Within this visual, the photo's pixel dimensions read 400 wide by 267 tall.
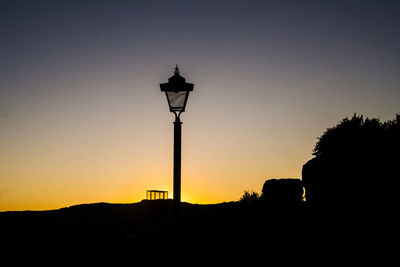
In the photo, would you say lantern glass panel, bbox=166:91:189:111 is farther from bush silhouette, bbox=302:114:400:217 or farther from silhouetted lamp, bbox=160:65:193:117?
bush silhouette, bbox=302:114:400:217

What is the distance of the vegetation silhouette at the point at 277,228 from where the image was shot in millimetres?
7707

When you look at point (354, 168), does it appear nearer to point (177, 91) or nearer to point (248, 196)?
point (248, 196)

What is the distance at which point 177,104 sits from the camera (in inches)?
301

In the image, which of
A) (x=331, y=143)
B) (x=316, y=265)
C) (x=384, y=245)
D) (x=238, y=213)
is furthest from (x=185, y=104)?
(x=331, y=143)

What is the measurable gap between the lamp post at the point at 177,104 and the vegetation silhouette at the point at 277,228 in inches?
24.9

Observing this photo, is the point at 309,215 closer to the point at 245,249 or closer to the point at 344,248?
the point at 344,248

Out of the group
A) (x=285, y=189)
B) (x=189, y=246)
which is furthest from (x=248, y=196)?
(x=189, y=246)

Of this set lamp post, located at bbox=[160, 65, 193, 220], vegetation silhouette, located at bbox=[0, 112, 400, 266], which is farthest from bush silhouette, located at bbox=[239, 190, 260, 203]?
lamp post, located at bbox=[160, 65, 193, 220]

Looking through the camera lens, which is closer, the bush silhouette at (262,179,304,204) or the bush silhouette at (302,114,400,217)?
the bush silhouette at (302,114,400,217)

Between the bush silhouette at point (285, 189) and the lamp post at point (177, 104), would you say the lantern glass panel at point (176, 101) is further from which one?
the bush silhouette at point (285, 189)

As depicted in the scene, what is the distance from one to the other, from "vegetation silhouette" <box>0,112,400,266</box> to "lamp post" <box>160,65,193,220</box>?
2.07ft

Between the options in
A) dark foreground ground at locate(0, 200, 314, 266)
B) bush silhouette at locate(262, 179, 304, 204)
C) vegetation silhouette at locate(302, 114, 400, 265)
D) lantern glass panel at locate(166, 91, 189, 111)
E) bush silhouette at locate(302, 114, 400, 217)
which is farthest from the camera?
bush silhouette at locate(262, 179, 304, 204)

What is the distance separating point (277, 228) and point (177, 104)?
920 cm

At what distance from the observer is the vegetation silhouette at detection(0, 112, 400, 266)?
25.3ft
